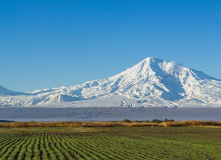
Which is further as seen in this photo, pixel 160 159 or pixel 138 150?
pixel 138 150

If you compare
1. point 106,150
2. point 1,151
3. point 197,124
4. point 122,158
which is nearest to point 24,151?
point 1,151

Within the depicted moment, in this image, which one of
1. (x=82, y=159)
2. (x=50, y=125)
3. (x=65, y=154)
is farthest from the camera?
(x=50, y=125)

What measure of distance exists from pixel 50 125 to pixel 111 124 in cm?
1076

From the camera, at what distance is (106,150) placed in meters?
25.7

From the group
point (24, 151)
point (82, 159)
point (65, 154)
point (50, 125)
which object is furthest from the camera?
point (50, 125)

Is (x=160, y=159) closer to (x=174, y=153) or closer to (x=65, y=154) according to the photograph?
(x=174, y=153)

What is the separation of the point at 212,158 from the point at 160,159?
10.6 feet

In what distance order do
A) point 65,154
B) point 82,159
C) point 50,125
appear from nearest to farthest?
point 82,159
point 65,154
point 50,125

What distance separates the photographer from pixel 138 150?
2584 cm

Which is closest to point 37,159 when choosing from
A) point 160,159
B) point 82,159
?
point 82,159

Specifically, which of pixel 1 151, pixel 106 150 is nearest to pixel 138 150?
pixel 106 150

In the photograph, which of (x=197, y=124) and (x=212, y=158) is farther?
(x=197, y=124)

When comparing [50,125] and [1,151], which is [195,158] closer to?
[1,151]

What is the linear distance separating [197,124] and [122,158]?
55.3 m
